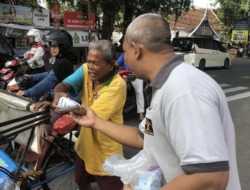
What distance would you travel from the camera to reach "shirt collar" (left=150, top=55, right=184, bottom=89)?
1756 mm

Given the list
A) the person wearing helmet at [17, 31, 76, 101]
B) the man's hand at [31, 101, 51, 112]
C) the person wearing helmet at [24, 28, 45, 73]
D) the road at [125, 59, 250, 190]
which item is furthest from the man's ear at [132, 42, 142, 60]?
the person wearing helmet at [24, 28, 45, 73]

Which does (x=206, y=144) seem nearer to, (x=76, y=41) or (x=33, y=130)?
(x=33, y=130)

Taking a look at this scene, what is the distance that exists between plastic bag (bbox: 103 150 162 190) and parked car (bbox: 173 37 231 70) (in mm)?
18932

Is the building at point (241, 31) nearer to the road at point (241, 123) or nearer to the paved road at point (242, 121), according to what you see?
the paved road at point (242, 121)

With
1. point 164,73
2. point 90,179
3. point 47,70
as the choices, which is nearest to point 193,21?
point 47,70

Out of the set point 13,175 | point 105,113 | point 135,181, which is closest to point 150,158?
point 135,181

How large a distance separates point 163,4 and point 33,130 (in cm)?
1473

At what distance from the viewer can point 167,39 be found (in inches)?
71.7

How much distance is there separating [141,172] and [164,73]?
454 millimetres

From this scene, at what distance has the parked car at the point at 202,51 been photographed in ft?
71.0

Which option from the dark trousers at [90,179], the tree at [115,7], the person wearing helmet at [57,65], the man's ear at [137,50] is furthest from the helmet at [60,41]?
the tree at [115,7]

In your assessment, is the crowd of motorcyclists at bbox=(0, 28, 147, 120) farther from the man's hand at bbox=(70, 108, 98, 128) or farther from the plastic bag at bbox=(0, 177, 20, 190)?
the plastic bag at bbox=(0, 177, 20, 190)

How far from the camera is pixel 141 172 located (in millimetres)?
1966

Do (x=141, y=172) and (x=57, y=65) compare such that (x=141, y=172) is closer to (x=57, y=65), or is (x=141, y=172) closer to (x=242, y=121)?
(x=57, y=65)
